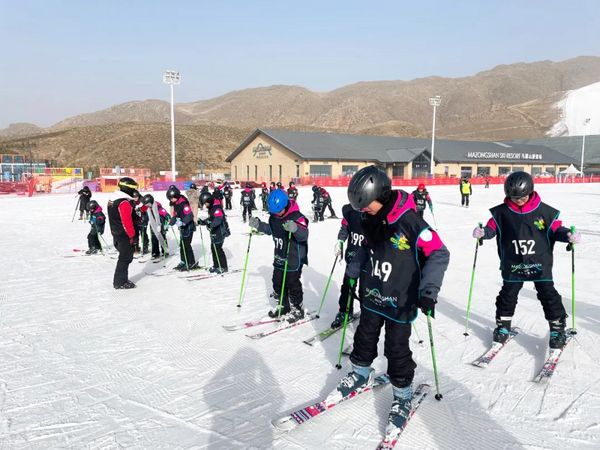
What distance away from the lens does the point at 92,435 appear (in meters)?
3.18

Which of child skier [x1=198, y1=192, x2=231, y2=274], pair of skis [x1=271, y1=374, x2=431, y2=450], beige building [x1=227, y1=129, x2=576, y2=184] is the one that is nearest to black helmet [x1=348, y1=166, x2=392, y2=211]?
pair of skis [x1=271, y1=374, x2=431, y2=450]

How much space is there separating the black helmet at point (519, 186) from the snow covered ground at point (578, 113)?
393 feet

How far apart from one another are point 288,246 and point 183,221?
12.6ft

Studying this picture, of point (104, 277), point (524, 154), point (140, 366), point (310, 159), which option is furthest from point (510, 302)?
point (524, 154)

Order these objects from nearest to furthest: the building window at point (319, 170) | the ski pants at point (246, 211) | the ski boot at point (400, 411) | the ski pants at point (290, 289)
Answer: the ski boot at point (400, 411)
the ski pants at point (290, 289)
the ski pants at point (246, 211)
the building window at point (319, 170)

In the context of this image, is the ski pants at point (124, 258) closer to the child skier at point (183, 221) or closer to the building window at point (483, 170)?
the child skier at point (183, 221)

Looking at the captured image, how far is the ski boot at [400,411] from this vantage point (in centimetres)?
312

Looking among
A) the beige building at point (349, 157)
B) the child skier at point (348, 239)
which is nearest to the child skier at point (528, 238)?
the child skier at point (348, 239)

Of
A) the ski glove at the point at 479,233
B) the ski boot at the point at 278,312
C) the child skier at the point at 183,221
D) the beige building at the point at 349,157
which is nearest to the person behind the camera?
the ski glove at the point at 479,233

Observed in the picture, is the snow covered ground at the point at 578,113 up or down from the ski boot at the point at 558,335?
up

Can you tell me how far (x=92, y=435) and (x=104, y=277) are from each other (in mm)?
5594

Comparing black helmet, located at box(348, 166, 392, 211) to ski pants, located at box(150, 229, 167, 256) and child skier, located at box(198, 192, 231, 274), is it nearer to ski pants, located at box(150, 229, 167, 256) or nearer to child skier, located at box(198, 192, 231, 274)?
child skier, located at box(198, 192, 231, 274)

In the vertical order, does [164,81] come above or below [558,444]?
above

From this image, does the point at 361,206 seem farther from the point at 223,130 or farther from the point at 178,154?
the point at 223,130
